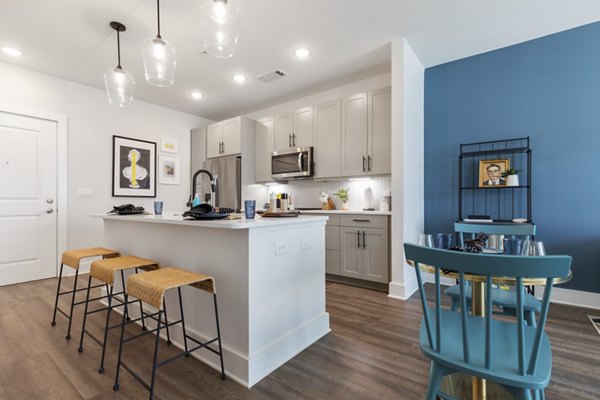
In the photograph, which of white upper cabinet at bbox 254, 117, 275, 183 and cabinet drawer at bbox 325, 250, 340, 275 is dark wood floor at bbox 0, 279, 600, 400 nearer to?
cabinet drawer at bbox 325, 250, 340, 275

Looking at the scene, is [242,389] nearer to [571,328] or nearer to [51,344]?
[51,344]

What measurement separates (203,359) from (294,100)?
4109 mm

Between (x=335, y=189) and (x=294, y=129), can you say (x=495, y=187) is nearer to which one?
(x=335, y=189)

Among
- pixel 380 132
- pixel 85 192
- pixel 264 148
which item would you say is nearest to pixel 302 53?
pixel 380 132

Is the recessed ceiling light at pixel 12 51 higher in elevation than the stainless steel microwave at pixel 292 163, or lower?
higher

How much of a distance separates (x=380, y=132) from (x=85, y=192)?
4.19 metres

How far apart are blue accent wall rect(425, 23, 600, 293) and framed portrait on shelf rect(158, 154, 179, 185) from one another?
4.41m

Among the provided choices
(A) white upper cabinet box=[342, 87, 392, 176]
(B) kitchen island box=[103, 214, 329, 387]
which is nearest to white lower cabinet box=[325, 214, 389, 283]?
(A) white upper cabinet box=[342, 87, 392, 176]

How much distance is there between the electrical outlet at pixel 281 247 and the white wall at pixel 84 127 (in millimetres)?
3357

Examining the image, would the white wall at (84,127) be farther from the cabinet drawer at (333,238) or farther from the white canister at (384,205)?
the white canister at (384,205)

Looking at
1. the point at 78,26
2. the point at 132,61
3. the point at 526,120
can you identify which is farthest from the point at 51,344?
the point at 526,120

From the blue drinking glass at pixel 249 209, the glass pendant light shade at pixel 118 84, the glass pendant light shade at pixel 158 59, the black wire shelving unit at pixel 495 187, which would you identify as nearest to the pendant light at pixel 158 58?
the glass pendant light shade at pixel 158 59

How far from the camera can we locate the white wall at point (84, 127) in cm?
368

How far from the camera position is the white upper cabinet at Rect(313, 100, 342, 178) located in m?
4.02
